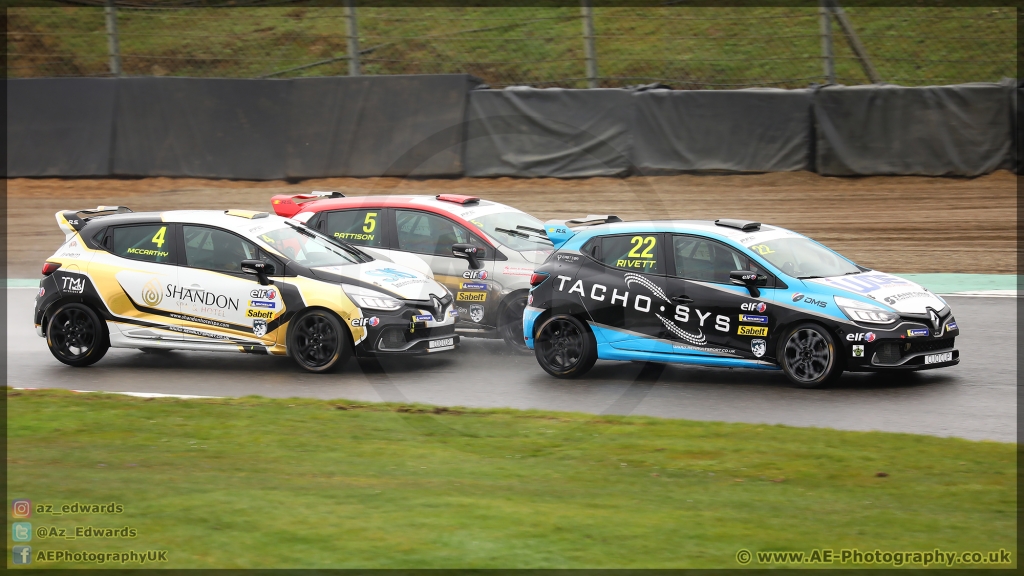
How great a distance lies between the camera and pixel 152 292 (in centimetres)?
1172

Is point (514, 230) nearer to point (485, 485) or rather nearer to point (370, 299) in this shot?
point (370, 299)

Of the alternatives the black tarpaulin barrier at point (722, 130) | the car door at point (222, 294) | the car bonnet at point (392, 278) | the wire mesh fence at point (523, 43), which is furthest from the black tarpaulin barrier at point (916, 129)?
the car door at point (222, 294)

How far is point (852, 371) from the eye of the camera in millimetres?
10047

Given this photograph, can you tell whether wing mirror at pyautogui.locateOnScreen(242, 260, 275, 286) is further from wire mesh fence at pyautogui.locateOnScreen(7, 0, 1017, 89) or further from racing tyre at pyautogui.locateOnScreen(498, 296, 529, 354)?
wire mesh fence at pyautogui.locateOnScreen(7, 0, 1017, 89)

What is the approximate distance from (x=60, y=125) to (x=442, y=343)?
14.9 meters

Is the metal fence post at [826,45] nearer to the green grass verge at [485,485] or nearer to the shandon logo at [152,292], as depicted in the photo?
the green grass verge at [485,485]

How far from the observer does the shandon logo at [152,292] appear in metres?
11.7

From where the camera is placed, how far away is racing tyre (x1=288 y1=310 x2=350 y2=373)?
11266mm

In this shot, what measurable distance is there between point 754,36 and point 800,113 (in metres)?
2.61

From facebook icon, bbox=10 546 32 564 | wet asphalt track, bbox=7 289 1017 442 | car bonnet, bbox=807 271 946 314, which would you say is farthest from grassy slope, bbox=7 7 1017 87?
facebook icon, bbox=10 546 32 564

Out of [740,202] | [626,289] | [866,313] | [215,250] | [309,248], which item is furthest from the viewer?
[740,202]

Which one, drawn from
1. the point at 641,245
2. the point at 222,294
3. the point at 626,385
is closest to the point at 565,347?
the point at 626,385

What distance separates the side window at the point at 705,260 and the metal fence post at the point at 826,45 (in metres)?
10.8
